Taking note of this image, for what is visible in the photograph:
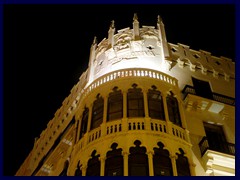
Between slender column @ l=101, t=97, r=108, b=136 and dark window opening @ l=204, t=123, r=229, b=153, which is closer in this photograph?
slender column @ l=101, t=97, r=108, b=136

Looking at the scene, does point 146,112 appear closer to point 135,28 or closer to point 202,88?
point 202,88

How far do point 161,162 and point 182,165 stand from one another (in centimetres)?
128

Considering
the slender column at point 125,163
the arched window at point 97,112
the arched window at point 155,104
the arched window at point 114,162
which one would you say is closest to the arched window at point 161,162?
the slender column at point 125,163

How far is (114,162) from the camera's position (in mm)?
18500

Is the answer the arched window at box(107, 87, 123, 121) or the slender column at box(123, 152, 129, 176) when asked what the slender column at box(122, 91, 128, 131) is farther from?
the slender column at box(123, 152, 129, 176)

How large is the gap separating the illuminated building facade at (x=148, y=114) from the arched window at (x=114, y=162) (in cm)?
5

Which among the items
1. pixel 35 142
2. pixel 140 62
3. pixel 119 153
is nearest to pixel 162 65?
pixel 140 62

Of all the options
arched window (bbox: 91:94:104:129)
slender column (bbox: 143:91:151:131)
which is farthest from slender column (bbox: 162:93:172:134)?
arched window (bbox: 91:94:104:129)

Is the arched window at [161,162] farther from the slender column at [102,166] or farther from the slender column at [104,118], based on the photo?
the slender column at [104,118]

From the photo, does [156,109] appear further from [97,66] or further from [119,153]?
[97,66]

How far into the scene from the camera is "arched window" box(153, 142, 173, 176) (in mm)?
17859

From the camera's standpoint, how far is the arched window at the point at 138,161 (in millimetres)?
17859

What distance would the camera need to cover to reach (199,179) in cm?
1274

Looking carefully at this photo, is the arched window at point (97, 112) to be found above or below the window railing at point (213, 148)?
above
